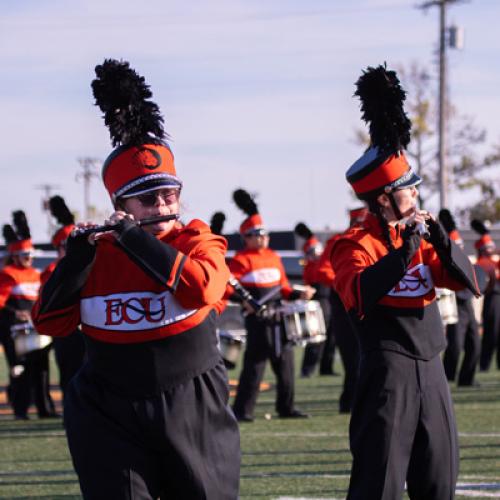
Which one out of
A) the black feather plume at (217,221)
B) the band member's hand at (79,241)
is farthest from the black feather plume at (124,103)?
the black feather plume at (217,221)

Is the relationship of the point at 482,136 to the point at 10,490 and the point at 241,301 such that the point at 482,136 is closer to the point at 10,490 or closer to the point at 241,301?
the point at 241,301

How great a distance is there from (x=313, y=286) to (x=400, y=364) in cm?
1290

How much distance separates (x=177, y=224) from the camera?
4410 millimetres

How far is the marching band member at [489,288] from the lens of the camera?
1555 centimetres

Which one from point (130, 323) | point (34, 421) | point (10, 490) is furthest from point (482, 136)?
point (130, 323)

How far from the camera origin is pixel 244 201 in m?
12.6

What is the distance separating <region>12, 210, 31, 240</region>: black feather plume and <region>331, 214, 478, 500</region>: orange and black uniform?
8437 millimetres

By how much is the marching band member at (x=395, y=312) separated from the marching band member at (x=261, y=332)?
648 centimetres

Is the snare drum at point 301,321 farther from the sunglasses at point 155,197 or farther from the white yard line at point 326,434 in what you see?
the sunglasses at point 155,197

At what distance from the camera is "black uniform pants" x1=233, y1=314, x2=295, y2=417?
11.4 meters

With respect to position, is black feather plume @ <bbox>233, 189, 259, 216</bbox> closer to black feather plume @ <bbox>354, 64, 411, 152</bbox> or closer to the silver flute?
black feather plume @ <bbox>354, 64, 411, 152</bbox>

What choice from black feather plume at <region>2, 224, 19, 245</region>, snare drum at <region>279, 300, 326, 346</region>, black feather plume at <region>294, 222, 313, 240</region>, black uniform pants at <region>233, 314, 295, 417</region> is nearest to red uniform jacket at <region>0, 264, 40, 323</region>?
black feather plume at <region>2, 224, 19, 245</region>

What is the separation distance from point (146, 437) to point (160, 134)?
3.57 ft

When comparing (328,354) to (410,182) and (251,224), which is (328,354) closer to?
(251,224)
